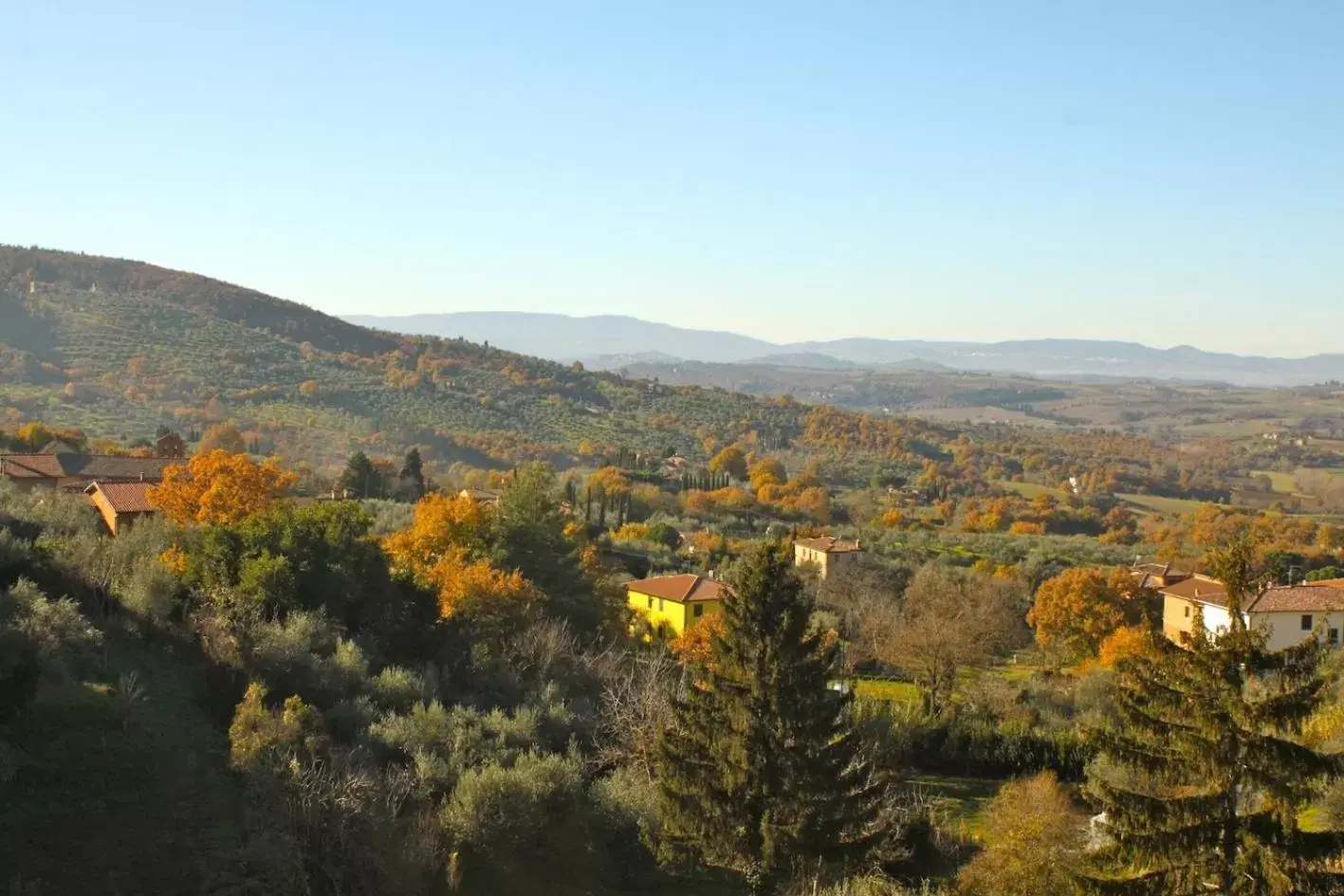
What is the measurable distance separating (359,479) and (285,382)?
2040 inches

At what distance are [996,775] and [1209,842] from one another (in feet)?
53.2

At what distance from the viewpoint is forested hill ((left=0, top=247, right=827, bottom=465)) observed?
82.8m

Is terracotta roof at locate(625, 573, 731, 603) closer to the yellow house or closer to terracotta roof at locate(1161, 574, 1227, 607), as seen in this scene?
the yellow house

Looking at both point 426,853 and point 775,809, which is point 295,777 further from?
point 775,809

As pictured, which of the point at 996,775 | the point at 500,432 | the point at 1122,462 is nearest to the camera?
the point at 996,775

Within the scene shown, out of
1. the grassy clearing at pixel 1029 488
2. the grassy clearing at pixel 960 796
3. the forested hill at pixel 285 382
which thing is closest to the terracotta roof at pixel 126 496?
the grassy clearing at pixel 960 796

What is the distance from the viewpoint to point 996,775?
2756cm

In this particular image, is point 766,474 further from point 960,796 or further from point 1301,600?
point 960,796

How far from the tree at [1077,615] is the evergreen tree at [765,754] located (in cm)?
2178

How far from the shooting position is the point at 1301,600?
37.8 meters

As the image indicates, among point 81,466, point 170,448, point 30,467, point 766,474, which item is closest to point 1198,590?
point 81,466

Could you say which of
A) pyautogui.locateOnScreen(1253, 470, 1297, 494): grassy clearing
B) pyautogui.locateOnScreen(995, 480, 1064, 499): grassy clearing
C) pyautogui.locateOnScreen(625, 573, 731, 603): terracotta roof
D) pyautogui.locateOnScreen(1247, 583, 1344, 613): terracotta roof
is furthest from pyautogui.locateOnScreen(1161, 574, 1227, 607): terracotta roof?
pyautogui.locateOnScreen(1253, 470, 1297, 494): grassy clearing

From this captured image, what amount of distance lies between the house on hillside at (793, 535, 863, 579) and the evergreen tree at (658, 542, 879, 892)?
96.0ft

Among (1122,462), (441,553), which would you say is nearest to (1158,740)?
(441,553)
